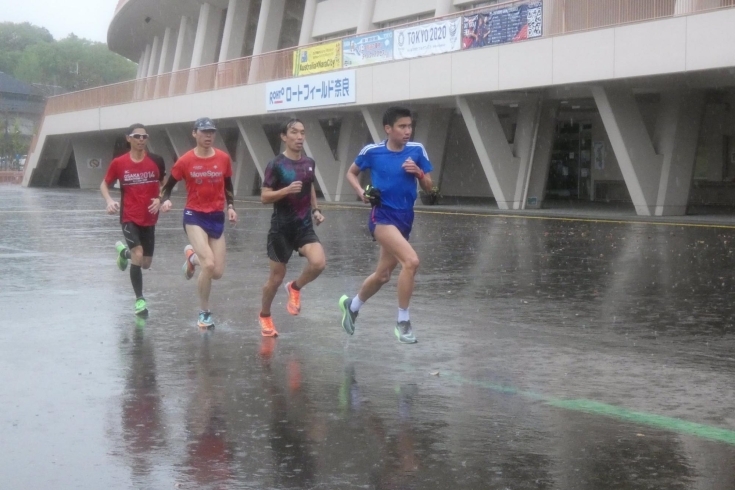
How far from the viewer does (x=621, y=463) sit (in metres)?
5.04

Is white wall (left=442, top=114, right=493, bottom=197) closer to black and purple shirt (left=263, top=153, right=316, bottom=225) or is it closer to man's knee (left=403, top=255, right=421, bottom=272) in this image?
black and purple shirt (left=263, top=153, right=316, bottom=225)

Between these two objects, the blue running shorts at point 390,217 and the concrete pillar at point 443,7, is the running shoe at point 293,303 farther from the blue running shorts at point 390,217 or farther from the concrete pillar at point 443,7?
the concrete pillar at point 443,7

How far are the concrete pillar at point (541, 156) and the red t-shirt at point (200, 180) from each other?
71.7ft

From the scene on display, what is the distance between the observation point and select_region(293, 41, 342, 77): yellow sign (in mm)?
35094

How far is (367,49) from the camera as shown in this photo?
110ft

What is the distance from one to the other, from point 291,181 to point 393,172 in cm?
88

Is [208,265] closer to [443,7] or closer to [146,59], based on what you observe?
[443,7]

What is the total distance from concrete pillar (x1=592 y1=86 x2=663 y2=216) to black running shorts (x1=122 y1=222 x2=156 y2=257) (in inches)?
690

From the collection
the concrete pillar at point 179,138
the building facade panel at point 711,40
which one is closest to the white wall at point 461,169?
the concrete pillar at point 179,138

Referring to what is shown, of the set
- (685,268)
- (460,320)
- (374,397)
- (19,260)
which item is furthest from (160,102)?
(374,397)

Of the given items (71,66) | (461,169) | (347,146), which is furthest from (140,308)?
(71,66)

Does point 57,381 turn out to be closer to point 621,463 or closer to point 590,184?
point 621,463

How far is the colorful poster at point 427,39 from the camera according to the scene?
29.8 meters

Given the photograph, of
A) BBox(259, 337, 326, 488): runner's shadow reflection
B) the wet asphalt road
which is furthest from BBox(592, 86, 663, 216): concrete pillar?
BBox(259, 337, 326, 488): runner's shadow reflection
